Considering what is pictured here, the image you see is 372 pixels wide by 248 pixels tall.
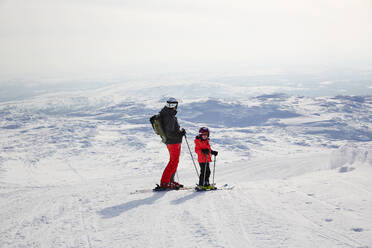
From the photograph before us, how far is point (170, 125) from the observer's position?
791cm

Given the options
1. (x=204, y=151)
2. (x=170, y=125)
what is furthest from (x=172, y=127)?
(x=204, y=151)

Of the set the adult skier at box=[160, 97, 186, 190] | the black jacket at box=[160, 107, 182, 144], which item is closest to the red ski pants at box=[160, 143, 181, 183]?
the adult skier at box=[160, 97, 186, 190]

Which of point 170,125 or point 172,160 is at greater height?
point 170,125

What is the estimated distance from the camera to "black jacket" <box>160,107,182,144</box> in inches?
312

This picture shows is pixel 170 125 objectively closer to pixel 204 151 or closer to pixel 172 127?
pixel 172 127

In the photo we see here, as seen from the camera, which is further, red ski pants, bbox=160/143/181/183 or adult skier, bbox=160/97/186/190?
red ski pants, bbox=160/143/181/183

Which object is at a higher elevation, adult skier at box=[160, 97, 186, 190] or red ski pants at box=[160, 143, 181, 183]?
adult skier at box=[160, 97, 186, 190]

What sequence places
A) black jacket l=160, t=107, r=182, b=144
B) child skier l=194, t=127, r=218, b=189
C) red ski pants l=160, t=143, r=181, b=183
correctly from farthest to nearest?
child skier l=194, t=127, r=218, b=189 → red ski pants l=160, t=143, r=181, b=183 → black jacket l=160, t=107, r=182, b=144


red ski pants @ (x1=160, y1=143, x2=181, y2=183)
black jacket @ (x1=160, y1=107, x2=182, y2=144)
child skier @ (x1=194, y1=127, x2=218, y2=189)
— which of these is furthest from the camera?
child skier @ (x1=194, y1=127, x2=218, y2=189)

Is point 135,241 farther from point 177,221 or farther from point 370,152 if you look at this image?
point 370,152

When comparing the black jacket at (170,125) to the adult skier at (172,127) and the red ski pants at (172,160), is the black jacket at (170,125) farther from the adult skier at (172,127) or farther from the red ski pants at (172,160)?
the red ski pants at (172,160)

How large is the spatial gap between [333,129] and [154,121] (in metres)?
184

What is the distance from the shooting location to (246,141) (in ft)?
478

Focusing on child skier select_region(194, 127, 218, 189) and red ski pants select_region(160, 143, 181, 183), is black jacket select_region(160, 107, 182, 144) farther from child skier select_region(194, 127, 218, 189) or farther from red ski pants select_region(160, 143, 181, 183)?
child skier select_region(194, 127, 218, 189)
